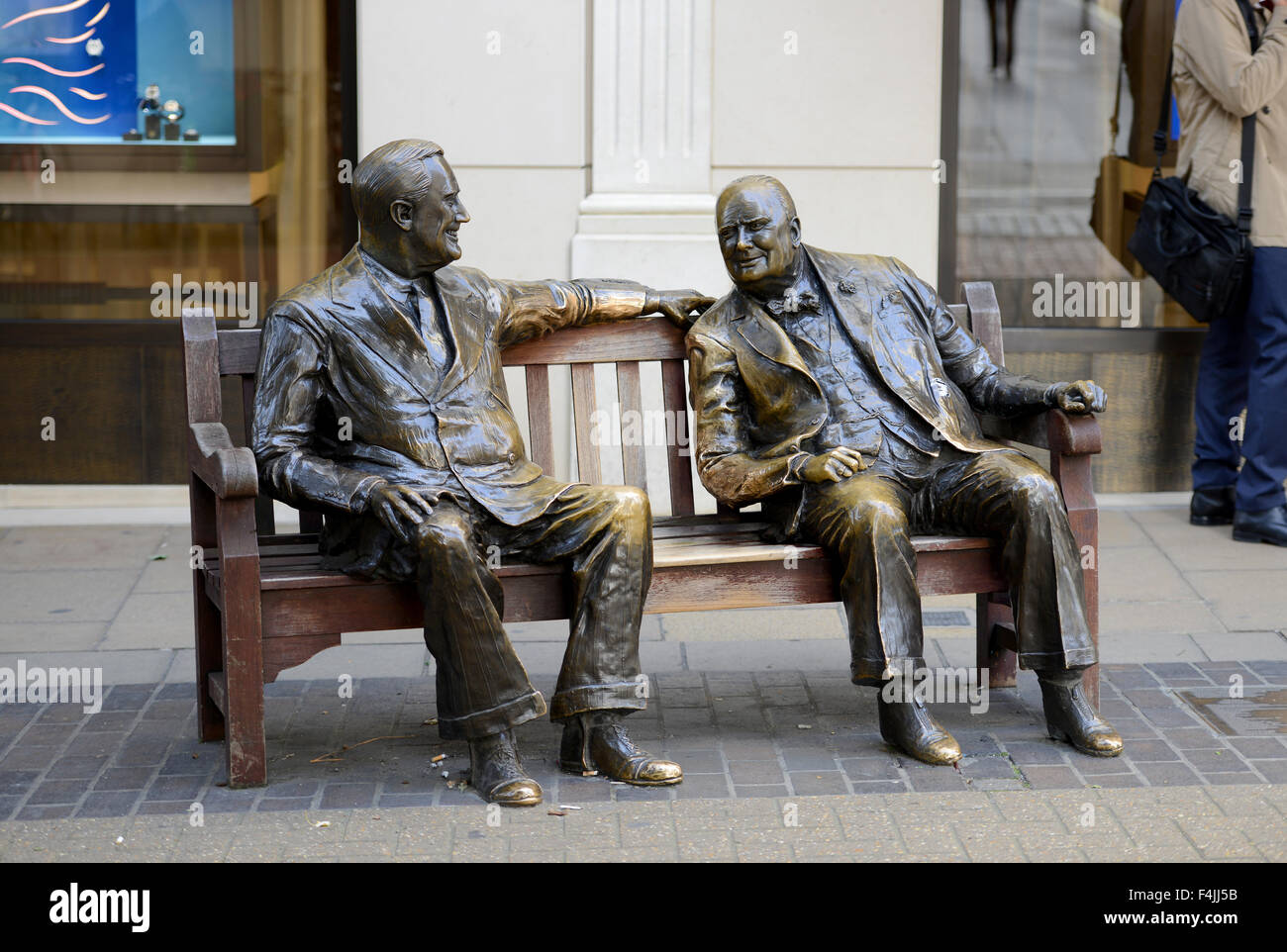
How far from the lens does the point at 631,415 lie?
508 centimetres

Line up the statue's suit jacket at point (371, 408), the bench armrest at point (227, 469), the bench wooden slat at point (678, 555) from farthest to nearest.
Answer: the statue's suit jacket at point (371, 408) → the bench wooden slat at point (678, 555) → the bench armrest at point (227, 469)

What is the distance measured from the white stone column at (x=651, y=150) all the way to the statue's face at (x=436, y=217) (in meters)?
2.50

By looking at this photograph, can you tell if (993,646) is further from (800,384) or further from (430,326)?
(430,326)

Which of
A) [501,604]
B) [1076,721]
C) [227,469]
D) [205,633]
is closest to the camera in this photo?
[227,469]

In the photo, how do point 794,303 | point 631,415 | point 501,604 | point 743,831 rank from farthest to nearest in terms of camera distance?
point 631,415 → point 794,303 → point 501,604 → point 743,831

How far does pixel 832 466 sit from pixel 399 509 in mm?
1150

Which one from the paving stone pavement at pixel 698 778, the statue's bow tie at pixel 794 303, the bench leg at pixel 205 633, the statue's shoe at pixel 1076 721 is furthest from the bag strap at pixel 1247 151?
the bench leg at pixel 205 633

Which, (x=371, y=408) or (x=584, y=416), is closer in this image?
(x=371, y=408)

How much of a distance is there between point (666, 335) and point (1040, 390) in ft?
3.63

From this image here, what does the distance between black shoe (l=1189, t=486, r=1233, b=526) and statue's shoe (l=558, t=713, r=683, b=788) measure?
359cm

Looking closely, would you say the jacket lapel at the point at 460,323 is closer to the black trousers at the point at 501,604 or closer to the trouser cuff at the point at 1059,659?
the black trousers at the point at 501,604

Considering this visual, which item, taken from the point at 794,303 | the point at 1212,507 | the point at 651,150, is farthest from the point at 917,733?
the point at 651,150

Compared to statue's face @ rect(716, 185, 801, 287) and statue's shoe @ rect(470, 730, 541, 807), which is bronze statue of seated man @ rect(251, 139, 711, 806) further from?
statue's face @ rect(716, 185, 801, 287)

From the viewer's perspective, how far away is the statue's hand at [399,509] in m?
4.09
